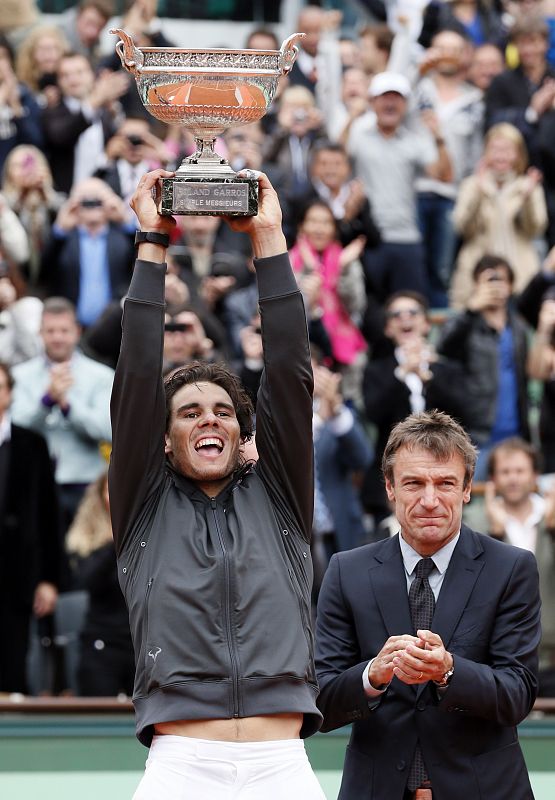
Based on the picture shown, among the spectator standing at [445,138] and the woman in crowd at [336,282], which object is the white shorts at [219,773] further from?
the spectator standing at [445,138]

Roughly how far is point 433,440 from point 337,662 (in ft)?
1.91

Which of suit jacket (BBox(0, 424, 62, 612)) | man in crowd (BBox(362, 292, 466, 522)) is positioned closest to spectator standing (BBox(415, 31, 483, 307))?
man in crowd (BBox(362, 292, 466, 522))

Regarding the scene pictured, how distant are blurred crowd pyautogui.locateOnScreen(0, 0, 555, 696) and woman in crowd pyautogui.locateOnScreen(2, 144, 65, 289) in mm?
12

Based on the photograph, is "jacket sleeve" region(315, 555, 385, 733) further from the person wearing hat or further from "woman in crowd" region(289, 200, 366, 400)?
the person wearing hat

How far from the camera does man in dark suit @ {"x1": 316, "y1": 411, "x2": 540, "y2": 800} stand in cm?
386

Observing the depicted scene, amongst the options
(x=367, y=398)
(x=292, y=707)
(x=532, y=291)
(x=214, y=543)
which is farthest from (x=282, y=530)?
(x=532, y=291)

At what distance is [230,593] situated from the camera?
12.3 ft

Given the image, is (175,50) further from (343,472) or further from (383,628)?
(343,472)

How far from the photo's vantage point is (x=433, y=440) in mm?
3986

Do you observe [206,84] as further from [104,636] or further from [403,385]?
[403,385]

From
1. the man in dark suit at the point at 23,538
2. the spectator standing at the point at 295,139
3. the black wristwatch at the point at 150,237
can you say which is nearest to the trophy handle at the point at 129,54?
the black wristwatch at the point at 150,237

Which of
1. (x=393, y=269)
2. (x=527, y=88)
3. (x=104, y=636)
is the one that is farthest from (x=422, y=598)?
(x=527, y=88)

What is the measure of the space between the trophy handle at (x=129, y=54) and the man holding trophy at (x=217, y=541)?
35 centimetres

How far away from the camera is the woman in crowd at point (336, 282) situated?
8.96 meters
